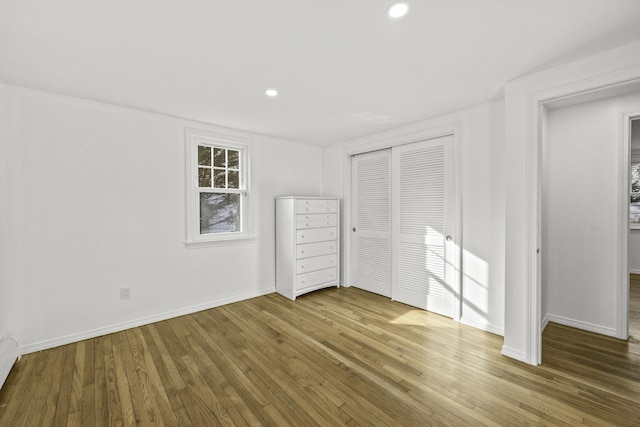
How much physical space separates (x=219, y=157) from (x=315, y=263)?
1966 mm

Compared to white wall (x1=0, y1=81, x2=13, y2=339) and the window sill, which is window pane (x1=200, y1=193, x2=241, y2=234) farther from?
white wall (x1=0, y1=81, x2=13, y2=339)

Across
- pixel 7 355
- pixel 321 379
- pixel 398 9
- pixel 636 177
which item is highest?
pixel 398 9

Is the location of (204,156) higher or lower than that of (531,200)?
higher

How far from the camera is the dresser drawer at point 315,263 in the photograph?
150 inches

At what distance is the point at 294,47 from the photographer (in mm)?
1837

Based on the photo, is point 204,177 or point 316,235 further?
point 316,235

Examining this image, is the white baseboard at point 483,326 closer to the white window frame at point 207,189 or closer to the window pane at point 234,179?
the white window frame at point 207,189

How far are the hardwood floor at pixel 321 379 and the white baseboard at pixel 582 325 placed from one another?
9 centimetres

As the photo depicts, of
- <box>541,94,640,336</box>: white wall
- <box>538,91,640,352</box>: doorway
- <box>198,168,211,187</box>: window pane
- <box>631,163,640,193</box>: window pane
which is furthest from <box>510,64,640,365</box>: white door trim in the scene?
<box>631,163,640,193</box>: window pane

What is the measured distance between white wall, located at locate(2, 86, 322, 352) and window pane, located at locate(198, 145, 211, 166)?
235 millimetres

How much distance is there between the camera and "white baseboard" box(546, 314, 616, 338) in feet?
8.52

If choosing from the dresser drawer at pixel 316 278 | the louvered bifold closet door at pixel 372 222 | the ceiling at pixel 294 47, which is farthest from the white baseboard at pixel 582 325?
the dresser drawer at pixel 316 278

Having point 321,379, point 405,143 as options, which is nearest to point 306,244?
point 405,143

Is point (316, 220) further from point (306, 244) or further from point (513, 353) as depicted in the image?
point (513, 353)
